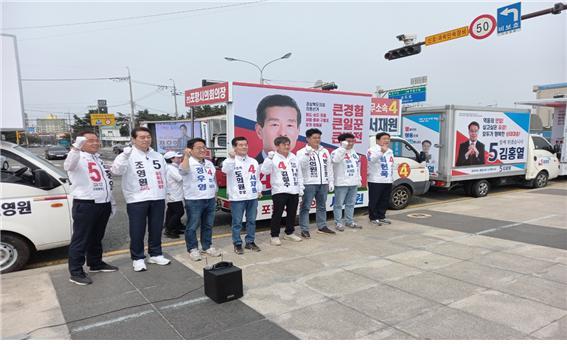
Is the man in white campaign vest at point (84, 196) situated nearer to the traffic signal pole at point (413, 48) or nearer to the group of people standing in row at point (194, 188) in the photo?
the group of people standing in row at point (194, 188)

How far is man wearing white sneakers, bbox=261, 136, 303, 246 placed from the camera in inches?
231

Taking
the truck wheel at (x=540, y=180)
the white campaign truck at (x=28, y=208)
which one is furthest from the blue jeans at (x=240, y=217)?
the truck wheel at (x=540, y=180)

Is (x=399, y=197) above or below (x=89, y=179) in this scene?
below

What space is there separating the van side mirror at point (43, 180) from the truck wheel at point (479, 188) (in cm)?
1026

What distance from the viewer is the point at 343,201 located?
7012mm

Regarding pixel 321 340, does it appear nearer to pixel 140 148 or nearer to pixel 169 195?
pixel 140 148

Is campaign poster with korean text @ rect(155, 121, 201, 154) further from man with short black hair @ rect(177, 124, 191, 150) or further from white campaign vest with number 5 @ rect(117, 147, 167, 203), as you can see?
white campaign vest with number 5 @ rect(117, 147, 167, 203)

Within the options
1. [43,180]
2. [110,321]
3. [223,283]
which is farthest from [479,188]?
[43,180]

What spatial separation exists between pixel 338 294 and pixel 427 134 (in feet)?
24.9

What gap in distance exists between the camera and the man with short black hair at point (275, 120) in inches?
265

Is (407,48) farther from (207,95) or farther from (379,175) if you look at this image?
(207,95)

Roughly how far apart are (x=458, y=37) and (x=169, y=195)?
1073cm

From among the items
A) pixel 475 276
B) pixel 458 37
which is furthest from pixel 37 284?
pixel 458 37

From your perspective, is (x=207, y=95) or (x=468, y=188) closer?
(x=207, y=95)
